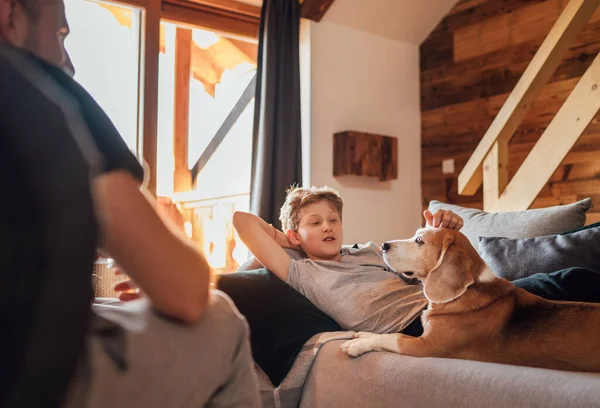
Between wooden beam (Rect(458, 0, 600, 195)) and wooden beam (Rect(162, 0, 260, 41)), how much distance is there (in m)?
1.89

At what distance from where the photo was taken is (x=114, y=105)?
414 centimetres

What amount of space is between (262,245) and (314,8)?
2.64 m

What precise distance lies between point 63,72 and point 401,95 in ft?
14.2

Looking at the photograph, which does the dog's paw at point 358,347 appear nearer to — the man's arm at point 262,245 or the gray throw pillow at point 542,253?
the man's arm at point 262,245

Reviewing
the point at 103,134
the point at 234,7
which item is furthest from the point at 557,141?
the point at 103,134

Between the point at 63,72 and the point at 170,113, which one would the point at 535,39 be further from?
the point at 63,72

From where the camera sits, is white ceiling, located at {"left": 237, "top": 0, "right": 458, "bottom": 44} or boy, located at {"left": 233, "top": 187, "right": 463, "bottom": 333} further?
white ceiling, located at {"left": 237, "top": 0, "right": 458, "bottom": 44}

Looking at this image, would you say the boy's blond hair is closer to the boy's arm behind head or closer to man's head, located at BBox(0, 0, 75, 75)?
the boy's arm behind head

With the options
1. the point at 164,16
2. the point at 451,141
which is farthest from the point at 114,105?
the point at 451,141

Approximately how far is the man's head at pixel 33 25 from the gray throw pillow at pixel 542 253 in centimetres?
176

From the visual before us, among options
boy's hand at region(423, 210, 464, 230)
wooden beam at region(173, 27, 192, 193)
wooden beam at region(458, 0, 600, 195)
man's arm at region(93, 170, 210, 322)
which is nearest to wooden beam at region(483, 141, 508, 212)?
wooden beam at region(458, 0, 600, 195)

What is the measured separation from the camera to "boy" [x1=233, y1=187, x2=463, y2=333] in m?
1.93

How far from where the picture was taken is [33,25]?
670mm

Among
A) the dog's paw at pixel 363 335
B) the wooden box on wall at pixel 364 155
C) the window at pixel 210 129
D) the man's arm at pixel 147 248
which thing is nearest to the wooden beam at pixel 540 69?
the wooden box on wall at pixel 364 155
